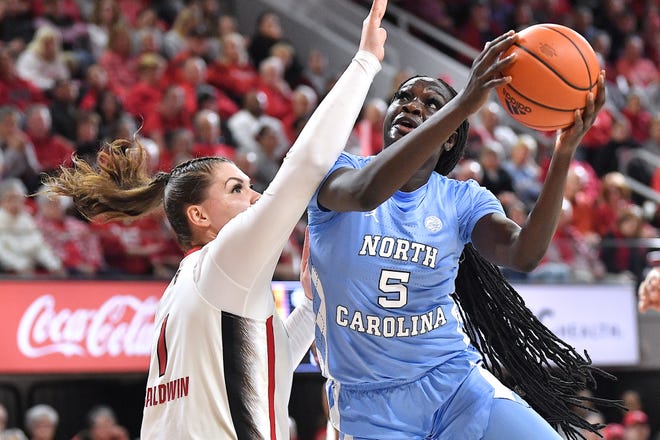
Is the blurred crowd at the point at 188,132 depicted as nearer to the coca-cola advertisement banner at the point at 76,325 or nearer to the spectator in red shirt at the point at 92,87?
the spectator in red shirt at the point at 92,87

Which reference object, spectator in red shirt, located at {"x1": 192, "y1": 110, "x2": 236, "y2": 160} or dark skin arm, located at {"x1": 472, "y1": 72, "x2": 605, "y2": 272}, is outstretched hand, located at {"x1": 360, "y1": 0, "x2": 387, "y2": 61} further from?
spectator in red shirt, located at {"x1": 192, "y1": 110, "x2": 236, "y2": 160}

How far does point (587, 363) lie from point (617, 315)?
602cm

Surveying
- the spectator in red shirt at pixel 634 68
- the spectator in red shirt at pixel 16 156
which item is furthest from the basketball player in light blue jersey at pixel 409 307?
the spectator in red shirt at pixel 634 68

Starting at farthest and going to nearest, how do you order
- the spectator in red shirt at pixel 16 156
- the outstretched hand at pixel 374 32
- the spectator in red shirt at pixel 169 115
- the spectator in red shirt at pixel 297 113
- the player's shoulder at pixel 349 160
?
the spectator in red shirt at pixel 297 113 → the spectator in red shirt at pixel 169 115 → the spectator in red shirt at pixel 16 156 → the player's shoulder at pixel 349 160 → the outstretched hand at pixel 374 32

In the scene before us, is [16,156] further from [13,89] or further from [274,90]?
[274,90]

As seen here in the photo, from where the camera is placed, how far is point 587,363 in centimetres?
367

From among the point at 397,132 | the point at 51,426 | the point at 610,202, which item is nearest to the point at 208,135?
the point at 51,426

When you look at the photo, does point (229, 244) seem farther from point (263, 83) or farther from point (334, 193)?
point (263, 83)

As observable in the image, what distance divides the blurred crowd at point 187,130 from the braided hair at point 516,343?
13.2ft

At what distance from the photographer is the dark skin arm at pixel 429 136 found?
2795mm

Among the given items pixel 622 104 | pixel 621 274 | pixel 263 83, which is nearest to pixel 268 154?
pixel 263 83

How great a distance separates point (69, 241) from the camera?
24.6 feet

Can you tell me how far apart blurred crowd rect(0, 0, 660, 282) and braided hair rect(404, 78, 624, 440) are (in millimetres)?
4019

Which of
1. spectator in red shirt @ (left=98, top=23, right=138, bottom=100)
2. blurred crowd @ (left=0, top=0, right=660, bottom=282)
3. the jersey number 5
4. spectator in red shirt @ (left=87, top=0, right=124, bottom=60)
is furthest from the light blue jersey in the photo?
spectator in red shirt @ (left=87, top=0, right=124, bottom=60)
